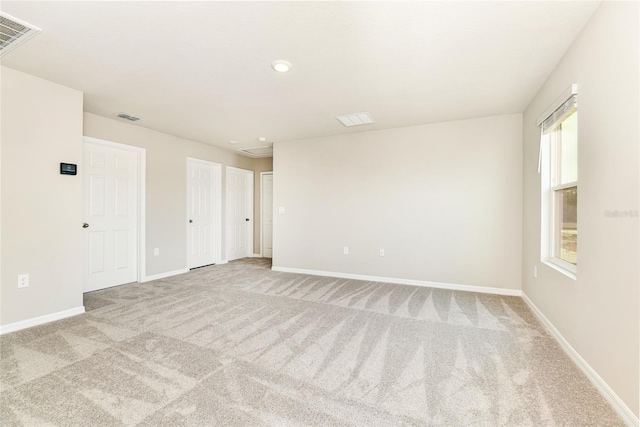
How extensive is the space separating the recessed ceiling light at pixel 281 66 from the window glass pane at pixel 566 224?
269cm

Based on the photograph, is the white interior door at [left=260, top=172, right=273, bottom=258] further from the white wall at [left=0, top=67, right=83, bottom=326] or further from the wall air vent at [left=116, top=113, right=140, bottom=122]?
the white wall at [left=0, top=67, right=83, bottom=326]

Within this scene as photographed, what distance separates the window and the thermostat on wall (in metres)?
4.73

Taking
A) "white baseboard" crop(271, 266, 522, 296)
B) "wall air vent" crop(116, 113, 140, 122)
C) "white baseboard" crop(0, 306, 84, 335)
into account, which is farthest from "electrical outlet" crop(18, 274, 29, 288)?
"white baseboard" crop(271, 266, 522, 296)

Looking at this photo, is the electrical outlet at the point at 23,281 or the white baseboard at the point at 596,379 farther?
the electrical outlet at the point at 23,281

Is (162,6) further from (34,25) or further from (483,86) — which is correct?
(483,86)

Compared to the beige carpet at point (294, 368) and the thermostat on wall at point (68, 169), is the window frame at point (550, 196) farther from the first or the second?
the thermostat on wall at point (68, 169)

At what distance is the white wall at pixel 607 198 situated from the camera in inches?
58.9

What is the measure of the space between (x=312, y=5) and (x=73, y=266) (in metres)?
3.52

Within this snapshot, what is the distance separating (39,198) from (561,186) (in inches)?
200

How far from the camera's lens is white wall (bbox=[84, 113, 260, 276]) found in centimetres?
430

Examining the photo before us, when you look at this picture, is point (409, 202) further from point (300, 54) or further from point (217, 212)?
point (217, 212)

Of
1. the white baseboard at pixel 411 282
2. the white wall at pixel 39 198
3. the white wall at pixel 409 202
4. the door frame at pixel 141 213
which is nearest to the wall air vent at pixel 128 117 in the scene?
the door frame at pixel 141 213

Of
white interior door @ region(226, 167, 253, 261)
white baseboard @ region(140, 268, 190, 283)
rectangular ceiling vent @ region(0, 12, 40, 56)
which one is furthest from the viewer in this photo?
white interior door @ region(226, 167, 253, 261)

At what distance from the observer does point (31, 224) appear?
9.05 ft
